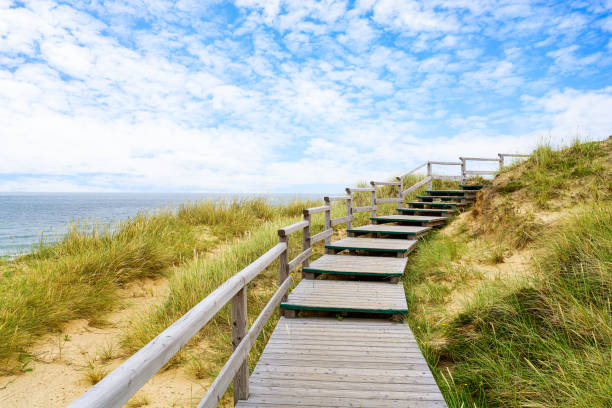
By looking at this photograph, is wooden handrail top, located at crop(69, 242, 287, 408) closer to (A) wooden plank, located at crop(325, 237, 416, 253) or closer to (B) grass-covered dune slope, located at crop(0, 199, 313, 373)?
(B) grass-covered dune slope, located at crop(0, 199, 313, 373)

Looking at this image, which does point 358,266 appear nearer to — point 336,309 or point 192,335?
point 336,309

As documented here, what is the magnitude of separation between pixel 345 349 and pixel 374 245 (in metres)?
4.26

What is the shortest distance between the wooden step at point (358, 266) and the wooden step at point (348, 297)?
178mm

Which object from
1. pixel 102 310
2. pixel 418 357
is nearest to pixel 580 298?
pixel 418 357

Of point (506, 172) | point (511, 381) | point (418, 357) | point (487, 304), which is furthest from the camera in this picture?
point (506, 172)

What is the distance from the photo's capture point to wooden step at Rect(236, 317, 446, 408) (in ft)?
9.52

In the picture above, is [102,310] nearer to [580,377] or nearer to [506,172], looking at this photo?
[580,377]

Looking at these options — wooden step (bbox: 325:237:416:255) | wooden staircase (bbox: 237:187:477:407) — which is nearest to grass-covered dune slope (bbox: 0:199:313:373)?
wooden staircase (bbox: 237:187:477:407)

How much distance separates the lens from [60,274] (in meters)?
→ 6.18

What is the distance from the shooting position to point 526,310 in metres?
3.84

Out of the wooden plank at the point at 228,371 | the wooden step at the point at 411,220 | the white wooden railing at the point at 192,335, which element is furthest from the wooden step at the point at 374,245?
the wooden plank at the point at 228,371

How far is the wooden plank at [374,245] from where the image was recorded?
24.6ft

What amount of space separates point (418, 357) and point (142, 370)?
3.05 m

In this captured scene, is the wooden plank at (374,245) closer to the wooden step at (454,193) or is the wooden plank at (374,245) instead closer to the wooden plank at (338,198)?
the wooden plank at (338,198)
